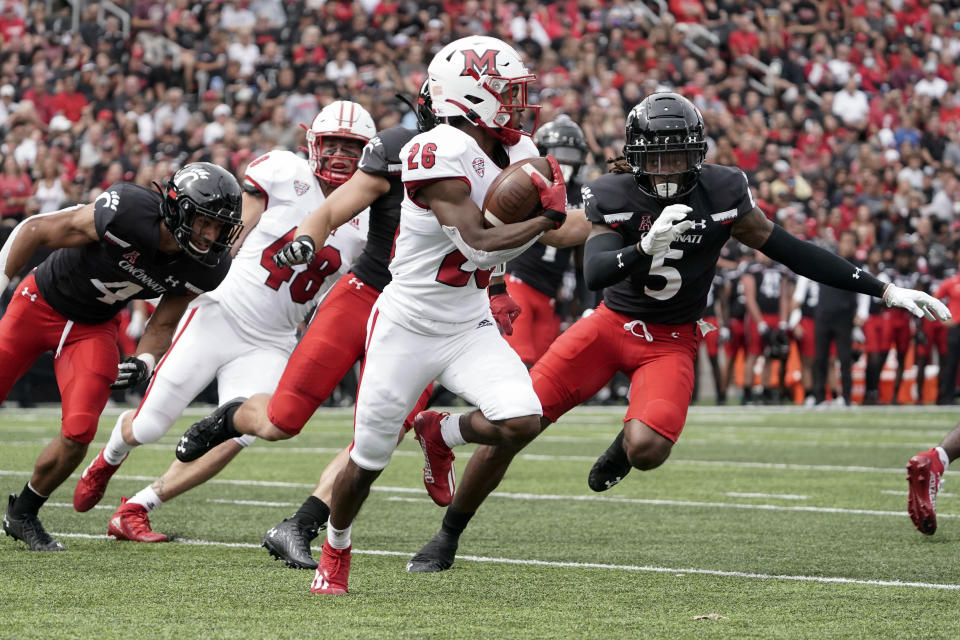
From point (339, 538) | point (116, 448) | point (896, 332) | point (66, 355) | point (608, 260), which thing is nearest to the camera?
point (339, 538)

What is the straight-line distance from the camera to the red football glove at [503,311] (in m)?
5.54

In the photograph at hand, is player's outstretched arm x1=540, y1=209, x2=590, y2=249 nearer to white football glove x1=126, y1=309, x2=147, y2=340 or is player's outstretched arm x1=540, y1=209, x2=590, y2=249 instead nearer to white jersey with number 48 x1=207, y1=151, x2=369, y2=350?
white jersey with number 48 x1=207, y1=151, x2=369, y2=350

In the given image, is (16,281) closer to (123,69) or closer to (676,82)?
(123,69)

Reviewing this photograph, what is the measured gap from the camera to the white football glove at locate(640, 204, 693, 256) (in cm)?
455

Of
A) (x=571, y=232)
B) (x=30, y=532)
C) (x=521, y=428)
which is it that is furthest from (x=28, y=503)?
(x=571, y=232)

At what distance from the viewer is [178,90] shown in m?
16.5

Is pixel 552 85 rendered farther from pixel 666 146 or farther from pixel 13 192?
pixel 666 146

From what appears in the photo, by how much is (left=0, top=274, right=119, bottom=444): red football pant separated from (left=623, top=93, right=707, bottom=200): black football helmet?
2.22 metres

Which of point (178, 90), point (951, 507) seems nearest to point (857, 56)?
point (178, 90)

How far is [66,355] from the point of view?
18.9 ft

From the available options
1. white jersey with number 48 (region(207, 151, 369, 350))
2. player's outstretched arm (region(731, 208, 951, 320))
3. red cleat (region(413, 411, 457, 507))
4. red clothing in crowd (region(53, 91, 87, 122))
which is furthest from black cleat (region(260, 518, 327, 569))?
red clothing in crowd (region(53, 91, 87, 122))

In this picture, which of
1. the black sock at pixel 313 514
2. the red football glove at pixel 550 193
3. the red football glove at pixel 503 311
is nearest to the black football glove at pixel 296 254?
the red football glove at pixel 550 193

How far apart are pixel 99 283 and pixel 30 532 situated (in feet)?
3.26

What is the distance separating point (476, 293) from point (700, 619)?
1.33m
